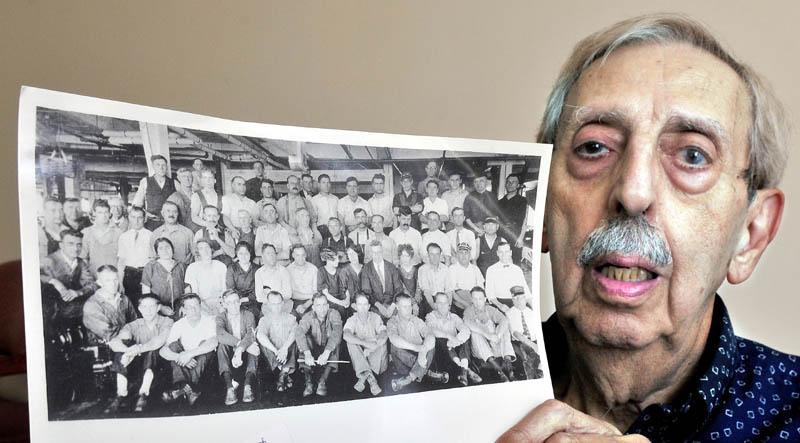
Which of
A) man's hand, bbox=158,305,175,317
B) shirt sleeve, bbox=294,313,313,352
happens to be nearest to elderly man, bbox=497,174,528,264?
shirt sleeve, bbox=294,313,313,352

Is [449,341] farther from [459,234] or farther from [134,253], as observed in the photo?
[134,253]

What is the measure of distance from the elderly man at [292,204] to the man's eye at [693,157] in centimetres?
45

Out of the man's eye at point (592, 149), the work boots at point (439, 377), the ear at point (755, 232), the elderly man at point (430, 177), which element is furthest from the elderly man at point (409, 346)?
the ear at point (755, 232)

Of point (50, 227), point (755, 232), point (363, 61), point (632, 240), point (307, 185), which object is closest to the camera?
point (50, 227)

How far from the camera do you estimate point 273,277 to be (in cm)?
56

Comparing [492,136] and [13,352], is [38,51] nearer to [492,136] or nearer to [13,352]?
[13,352]

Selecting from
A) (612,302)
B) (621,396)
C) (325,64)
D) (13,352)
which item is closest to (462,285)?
(612,302)

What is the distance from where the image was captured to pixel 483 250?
2.17ft

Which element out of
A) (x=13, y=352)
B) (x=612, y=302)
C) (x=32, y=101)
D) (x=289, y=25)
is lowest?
(x=13, y=352)

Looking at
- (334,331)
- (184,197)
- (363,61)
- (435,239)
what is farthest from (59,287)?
(363,61)

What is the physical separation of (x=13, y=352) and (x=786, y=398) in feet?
5.69

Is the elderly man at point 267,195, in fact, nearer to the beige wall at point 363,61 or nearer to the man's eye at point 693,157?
the man's eye at point 693,157

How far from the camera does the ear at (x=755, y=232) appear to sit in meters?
0.88

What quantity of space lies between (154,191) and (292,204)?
4.4 inches
